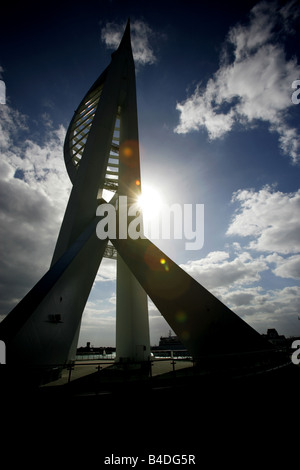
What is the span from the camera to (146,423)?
2994 mm

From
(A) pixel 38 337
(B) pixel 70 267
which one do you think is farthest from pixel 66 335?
(B) pixel 70 267

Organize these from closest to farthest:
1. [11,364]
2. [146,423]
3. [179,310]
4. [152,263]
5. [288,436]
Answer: [288,436], [146,423], [11,364], [179,310], [152,263]

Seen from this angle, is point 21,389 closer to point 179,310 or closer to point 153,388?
point 153,388

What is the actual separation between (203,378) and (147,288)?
3526 mm

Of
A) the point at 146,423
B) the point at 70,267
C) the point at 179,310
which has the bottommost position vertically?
the point at 146,423

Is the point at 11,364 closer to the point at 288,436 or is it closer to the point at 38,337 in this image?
the point at 38,337

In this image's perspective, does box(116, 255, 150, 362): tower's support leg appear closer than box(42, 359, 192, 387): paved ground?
No

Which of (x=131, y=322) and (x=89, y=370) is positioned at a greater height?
(x=131, y=322)

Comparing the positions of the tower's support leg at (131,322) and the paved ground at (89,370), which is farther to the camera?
the tower's support leg at (131,322)

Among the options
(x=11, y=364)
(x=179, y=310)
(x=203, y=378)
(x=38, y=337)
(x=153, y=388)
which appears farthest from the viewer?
(x=179, y=310)

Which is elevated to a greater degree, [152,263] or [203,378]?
[152,263]

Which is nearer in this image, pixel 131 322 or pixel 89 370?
pixel 89 370
